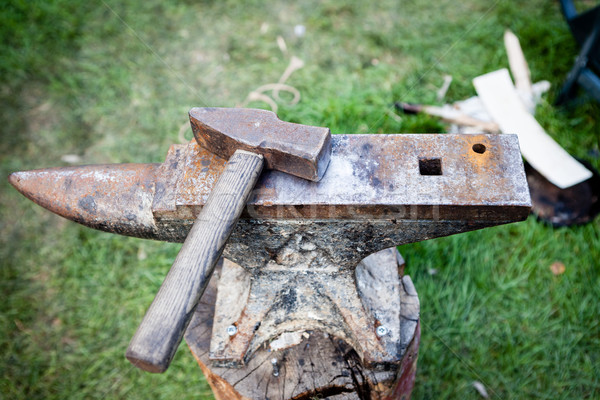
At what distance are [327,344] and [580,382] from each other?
1.73 metres

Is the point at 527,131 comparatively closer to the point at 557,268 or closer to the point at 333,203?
the point at 557,268

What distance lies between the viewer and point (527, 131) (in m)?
3.41

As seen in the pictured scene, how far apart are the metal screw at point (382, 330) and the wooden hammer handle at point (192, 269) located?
2.81 feet

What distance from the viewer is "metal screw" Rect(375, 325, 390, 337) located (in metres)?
1.83

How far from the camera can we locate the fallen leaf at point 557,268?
117 inches

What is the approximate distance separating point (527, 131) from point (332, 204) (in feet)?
8.70

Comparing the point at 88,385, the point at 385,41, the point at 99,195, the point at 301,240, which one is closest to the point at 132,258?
the point at 88,385

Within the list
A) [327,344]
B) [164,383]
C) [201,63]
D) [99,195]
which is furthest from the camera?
[201,63]

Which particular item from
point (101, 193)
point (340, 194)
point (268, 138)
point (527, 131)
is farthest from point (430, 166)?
point (527, 131)

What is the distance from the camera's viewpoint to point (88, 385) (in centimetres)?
278

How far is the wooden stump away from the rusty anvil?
0.30 ft

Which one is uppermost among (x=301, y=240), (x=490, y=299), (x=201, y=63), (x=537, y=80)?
(x=201, y=63)

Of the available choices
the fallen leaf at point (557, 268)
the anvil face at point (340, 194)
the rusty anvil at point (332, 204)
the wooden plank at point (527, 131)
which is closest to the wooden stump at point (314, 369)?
the rusty anvil at point (332, 204)

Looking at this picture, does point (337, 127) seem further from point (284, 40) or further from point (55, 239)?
point (55, 239)
